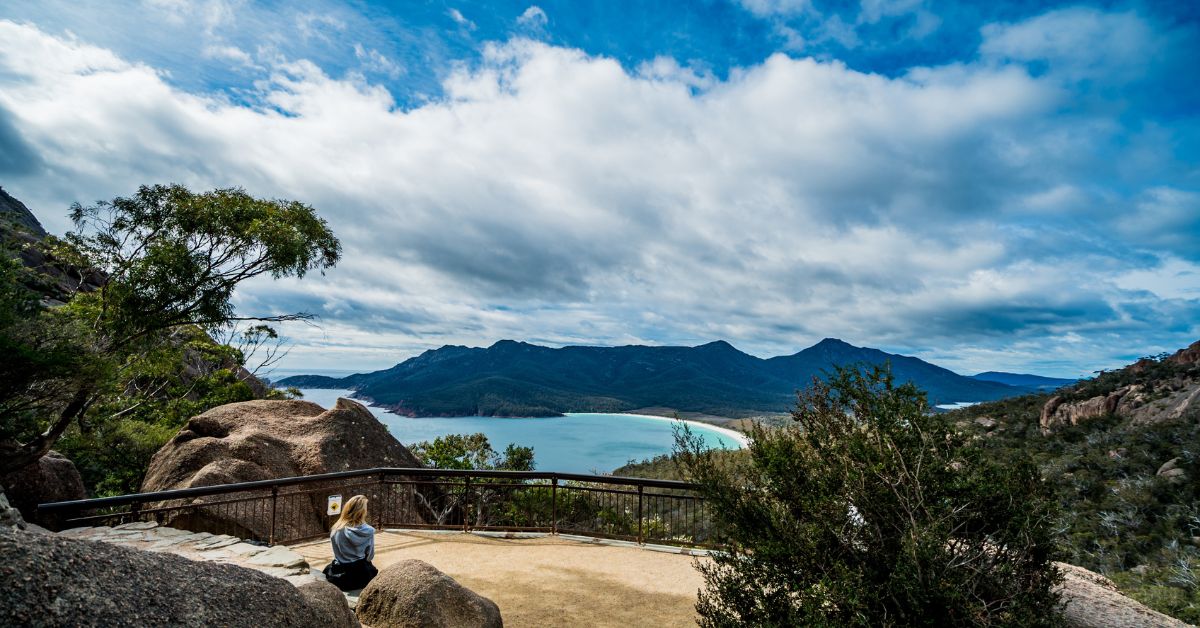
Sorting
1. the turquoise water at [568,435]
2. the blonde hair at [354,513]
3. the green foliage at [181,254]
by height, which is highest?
the green foliage at [181,254]

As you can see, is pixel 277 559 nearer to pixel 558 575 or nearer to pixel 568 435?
pixel 558 575

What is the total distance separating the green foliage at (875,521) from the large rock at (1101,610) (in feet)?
3.54

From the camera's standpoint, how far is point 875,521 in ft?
12.5

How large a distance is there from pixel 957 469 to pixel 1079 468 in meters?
19.2

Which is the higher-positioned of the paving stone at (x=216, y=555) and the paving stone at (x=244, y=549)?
the paving stone at (x=216, y=555)

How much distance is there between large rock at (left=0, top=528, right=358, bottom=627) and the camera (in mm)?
2020

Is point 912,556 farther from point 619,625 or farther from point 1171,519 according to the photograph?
point 1171,519

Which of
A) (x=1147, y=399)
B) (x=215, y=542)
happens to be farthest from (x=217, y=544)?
(x=1147, y=399)

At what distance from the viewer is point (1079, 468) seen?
17.8 m

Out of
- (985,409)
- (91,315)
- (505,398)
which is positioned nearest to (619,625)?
(91,315)

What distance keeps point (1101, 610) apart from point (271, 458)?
12793 millimetres

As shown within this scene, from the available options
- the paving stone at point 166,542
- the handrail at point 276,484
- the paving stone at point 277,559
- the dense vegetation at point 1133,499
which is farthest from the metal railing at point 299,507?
the dense vegetation at point 1133,499

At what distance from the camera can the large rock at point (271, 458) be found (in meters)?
9.40

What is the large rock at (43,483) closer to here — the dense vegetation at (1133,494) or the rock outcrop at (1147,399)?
the dense vegetation at (1133,494)
